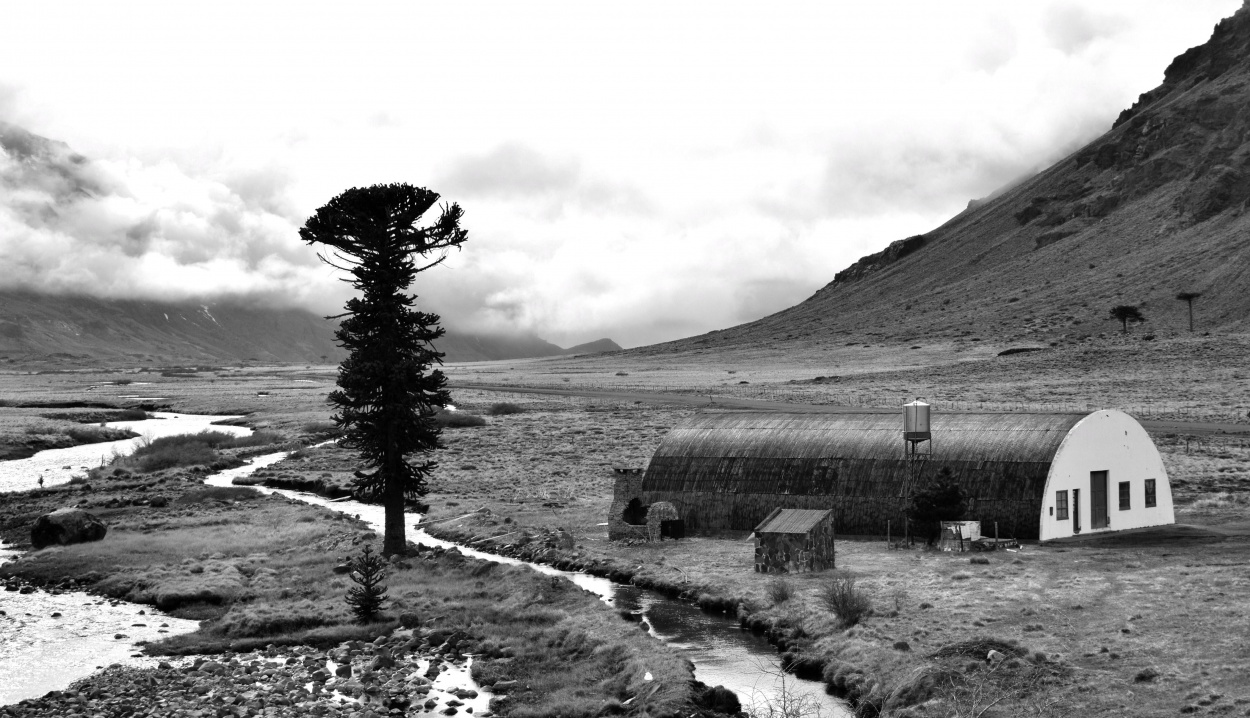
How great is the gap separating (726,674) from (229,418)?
383ft

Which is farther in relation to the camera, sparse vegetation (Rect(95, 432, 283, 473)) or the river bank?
sparse vegetation (Rect(95, 432, 283, 473))

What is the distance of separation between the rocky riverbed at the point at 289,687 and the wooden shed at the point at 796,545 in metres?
12.9

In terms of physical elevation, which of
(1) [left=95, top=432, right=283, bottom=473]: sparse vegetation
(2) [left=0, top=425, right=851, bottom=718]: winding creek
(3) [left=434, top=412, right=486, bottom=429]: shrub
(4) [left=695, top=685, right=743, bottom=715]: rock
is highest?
(3) [left=434, top=412, right=486, bottom=429]: shrub

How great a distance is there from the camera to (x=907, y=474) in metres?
48.5

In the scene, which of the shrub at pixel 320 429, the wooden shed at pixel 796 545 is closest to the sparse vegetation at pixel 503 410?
the shrub at pixel 320 429

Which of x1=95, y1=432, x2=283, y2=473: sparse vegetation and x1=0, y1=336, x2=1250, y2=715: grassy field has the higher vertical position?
x1=95, y1=432, x2=283, y2=473: sparse vegetation

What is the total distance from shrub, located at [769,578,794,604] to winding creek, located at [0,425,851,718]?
1.50 m

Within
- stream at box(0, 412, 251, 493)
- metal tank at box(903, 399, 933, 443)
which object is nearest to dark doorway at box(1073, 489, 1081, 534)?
metal tank at box(903, 399, 933, 443)

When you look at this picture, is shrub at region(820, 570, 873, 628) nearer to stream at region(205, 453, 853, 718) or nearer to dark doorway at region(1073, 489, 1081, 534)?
stream at region(205, 453, 853, 718)

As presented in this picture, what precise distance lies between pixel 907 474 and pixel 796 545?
34.8 feet

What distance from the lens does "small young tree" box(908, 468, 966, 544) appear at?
4481 cm

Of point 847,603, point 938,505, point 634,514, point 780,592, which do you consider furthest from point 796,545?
point 634,514

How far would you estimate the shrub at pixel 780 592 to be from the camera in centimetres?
3494

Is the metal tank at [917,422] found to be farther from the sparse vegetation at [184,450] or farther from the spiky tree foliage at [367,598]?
the sparse vegetation at [184,450]
